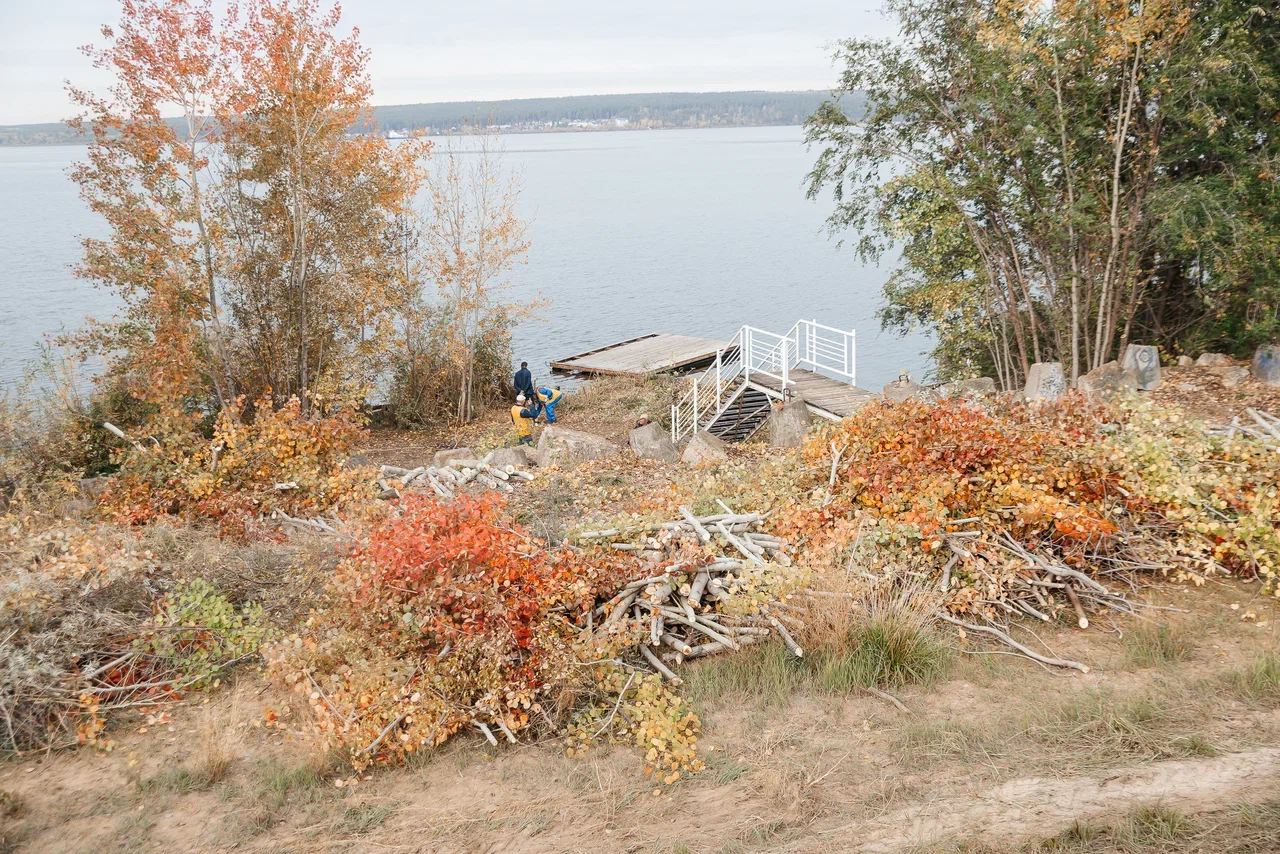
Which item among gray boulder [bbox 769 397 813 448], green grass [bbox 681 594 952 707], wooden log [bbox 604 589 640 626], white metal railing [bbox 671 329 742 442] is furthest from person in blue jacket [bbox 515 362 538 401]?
green grass [bbox 681 594 952 707]

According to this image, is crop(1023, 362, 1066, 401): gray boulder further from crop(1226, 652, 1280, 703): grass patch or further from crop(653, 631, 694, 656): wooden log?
crop(653, 631, 694, 656): wooden log

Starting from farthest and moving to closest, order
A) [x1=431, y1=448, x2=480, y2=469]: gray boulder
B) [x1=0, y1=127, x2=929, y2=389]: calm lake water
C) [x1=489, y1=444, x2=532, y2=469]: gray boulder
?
[x1=0, y1=127, x2=929, y2=389]: calm lake water
[x1=431, y1=448, x2=480, y2=469]: gray boulder
[x1=489, y1=444, x2=532, y2=469]: gray boulder

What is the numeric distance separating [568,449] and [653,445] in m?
1.93

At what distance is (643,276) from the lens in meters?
44.6

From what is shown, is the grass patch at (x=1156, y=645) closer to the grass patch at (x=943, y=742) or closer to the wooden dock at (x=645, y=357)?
the grass patch at (x=943, y=742)

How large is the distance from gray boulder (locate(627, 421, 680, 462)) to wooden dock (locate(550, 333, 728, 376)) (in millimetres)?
8414

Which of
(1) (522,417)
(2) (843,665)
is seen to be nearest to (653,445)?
(1) (522,417)

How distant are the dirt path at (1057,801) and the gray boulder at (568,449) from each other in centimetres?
853

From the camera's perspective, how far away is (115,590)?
705 centimetres

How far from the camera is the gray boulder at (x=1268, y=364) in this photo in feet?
43.1

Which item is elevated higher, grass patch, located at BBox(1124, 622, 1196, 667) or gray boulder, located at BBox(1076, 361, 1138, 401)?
gray boulder, located at BBox(1076, 361, 1138, 401)

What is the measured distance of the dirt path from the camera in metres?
4.59

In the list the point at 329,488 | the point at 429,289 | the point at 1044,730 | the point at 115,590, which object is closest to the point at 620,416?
the point at 329,488

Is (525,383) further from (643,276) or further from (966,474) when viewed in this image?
(643,276)
